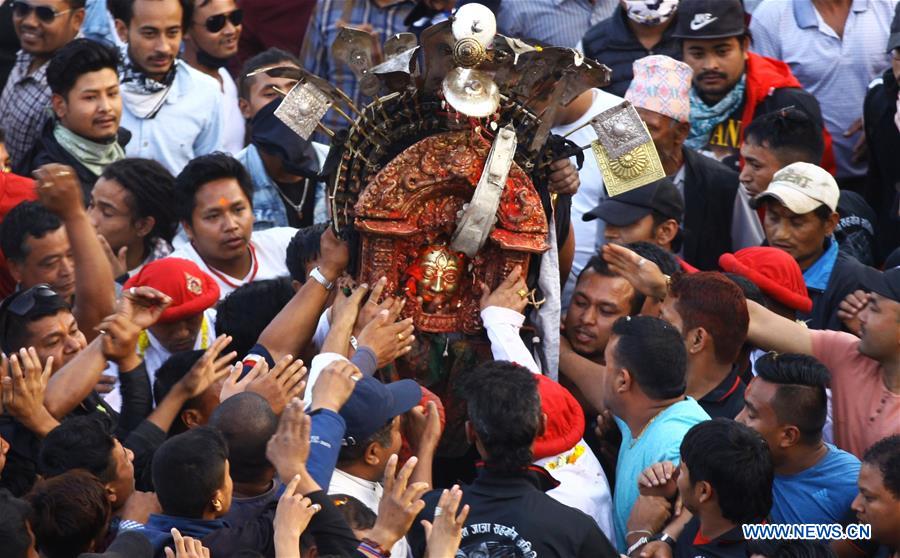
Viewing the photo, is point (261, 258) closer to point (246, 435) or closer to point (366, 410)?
point (366, 410)

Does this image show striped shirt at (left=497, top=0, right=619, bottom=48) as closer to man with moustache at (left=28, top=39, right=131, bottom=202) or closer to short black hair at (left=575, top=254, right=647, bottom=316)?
man with moustache at (left=28, top=39, right=131, bottom=202)

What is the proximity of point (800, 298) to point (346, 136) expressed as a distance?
2180 mm

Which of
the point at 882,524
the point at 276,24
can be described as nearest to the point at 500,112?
the point at 882,524

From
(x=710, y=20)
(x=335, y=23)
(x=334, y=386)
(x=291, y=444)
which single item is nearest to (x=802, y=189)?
(x=710, y=20)

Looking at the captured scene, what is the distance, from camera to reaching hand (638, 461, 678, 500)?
18.0ft

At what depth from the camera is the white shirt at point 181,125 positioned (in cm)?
874

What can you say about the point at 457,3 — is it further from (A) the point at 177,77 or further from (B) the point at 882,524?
(B) the point at 882,524

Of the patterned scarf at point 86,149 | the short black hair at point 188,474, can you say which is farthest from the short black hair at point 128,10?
the short black hair at point 188,474

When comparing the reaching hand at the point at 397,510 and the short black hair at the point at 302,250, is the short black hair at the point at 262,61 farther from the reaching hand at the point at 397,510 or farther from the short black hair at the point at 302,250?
the reaching hand at the point at 397,510

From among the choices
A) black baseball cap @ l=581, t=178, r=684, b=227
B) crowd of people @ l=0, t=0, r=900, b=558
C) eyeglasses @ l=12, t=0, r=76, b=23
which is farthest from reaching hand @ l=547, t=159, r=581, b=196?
eyeglasses @ l=12, t=0, r=76, b=23

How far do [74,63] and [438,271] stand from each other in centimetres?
291

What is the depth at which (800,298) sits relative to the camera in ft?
22.6

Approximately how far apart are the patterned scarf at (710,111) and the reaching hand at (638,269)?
2230 mm

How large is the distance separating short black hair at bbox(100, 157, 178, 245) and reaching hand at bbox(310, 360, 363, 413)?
2617 millimetres
